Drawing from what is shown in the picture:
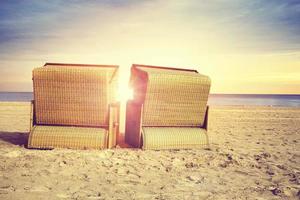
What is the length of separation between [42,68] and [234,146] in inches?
191

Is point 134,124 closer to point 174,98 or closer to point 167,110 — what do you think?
point 167,110

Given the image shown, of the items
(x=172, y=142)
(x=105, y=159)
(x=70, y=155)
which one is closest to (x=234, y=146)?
(x=172, y=142)

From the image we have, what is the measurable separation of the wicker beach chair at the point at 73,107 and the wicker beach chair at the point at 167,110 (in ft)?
2.04

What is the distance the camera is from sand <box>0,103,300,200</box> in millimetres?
4336

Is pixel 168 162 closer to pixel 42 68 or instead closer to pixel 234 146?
pixel 234 146

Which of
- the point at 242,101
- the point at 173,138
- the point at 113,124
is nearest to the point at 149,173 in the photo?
the point at 173,138

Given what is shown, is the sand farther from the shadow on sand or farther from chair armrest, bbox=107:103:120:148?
chair armrest, bbox=107:103:120:148

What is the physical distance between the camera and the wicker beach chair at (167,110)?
6988mm

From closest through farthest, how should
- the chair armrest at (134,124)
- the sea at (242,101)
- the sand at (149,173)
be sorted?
the sand at (149,173)
the chair armrest at (134,124)
the sea at (242,101)

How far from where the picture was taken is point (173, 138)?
7180mm

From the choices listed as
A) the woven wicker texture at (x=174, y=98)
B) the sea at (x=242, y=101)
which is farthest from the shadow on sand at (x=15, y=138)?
the sea at (x=242, y=101)

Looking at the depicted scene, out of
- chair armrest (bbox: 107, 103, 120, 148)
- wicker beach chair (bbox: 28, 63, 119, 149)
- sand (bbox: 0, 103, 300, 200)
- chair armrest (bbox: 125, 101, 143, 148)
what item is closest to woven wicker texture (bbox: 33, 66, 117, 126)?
wicker beach chair (bbox: 28, 63, 119, 149)

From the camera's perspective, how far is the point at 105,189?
4.44 metres

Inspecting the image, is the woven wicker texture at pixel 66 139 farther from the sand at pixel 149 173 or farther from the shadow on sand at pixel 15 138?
the shadow on sand at pixel 15 138
